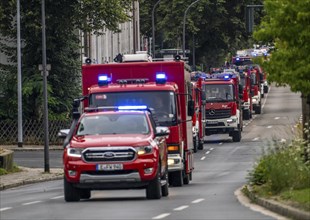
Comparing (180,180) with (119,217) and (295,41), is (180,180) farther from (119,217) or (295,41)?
(119,217)

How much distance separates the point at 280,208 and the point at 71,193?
241 inches

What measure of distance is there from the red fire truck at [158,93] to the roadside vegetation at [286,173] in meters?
4.25

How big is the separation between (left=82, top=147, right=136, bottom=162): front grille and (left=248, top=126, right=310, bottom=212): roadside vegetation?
8.32ft

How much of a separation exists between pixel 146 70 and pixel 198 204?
818cm

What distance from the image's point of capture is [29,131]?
206 feet

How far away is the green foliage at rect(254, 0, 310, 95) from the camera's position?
1052 inches

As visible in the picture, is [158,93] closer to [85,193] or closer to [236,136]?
[85,193]

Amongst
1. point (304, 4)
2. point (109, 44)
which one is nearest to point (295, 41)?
point (304, 4)

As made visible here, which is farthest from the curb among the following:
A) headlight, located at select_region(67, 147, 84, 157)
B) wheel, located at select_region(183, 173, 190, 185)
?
wheel, located at select_region(183, 173, 190, 185)

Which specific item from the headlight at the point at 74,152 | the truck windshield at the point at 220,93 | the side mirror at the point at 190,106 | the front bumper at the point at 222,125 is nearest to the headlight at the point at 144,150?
the headlight at the point at 74,152

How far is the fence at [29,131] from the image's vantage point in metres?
62.4

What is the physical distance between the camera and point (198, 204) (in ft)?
79.4

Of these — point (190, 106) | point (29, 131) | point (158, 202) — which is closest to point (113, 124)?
point (158, 202)

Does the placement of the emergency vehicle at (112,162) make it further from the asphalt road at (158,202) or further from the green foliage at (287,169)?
the green foliage at (287,169)
